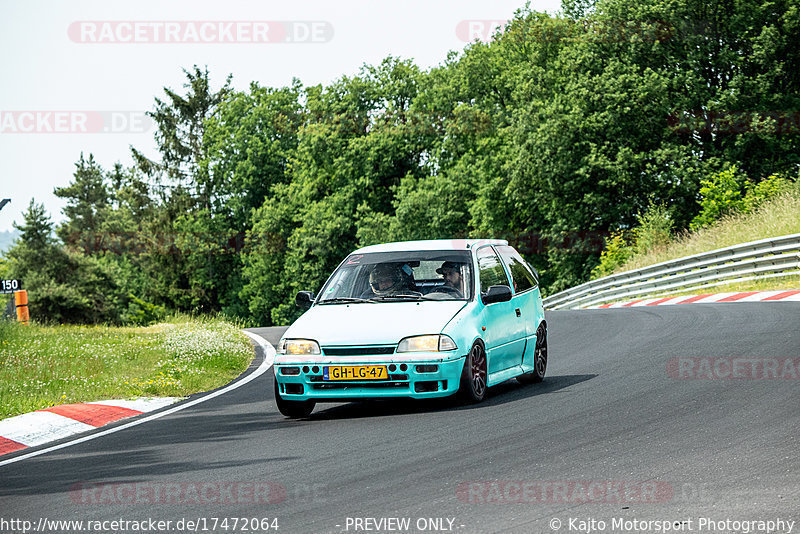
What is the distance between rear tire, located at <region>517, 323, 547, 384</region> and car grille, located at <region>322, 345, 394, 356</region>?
266 cm

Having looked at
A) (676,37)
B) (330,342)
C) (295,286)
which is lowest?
(295,286)

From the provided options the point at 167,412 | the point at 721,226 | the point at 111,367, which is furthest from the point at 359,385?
the point at 721,226

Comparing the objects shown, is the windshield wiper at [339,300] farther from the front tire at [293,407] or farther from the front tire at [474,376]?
the front tire at [474,376]

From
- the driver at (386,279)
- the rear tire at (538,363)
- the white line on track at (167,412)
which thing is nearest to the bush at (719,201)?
the white line on track at (167,412)

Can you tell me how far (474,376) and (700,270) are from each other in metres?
19.0

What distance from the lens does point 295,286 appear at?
65750 mm

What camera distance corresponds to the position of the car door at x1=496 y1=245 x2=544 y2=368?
36.9 ft

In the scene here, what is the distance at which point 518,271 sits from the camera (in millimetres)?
11805

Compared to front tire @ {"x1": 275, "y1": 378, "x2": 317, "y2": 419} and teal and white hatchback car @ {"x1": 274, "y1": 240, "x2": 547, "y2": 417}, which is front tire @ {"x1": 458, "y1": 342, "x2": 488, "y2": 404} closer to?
teal and white hatchback car @ {"x1": 274, "y1": 240, "x2": 547, "y2": 417}

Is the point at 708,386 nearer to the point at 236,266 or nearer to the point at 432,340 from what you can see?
the point at 432,340

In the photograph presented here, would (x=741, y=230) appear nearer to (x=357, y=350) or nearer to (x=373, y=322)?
(x=373, y=322)

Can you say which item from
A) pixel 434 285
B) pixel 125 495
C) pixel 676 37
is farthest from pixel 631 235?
pixel 125 495

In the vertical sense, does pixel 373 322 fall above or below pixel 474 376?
above

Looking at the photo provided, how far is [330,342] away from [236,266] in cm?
6700
